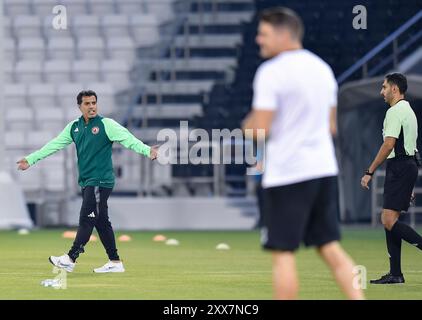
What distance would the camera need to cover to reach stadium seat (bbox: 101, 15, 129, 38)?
105ft

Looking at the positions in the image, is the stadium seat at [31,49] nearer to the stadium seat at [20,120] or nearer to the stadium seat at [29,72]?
the stadium seat at [29,72]

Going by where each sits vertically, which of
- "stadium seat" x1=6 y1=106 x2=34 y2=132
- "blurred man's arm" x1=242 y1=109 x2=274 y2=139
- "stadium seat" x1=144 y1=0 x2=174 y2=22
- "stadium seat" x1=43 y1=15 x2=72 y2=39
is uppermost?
"stadium seat" x1=144 y1=0 x2=174 y2=22

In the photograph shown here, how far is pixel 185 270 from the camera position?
45.5 feet

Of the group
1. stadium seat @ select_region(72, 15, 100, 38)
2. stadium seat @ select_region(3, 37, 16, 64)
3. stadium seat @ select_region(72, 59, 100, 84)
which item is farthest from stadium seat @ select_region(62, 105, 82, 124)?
stadium seat @ select_region(72, 15, 100, 38)

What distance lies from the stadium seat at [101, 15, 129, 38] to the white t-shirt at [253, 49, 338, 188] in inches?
963

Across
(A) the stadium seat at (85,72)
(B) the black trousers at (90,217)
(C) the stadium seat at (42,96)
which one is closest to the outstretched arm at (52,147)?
(B) the black trousers at (90,217)

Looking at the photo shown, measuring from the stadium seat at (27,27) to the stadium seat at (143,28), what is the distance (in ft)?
7.72

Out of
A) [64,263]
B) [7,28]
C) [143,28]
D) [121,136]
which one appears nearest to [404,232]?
[121,136]

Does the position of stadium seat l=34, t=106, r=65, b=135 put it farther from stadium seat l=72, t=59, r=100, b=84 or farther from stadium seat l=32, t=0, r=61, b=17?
stadium seat l=32, t=0, r=61, b=17

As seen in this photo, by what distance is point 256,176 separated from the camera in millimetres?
24016

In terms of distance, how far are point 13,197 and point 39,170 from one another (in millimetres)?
2461

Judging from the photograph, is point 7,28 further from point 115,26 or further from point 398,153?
point 398,153
